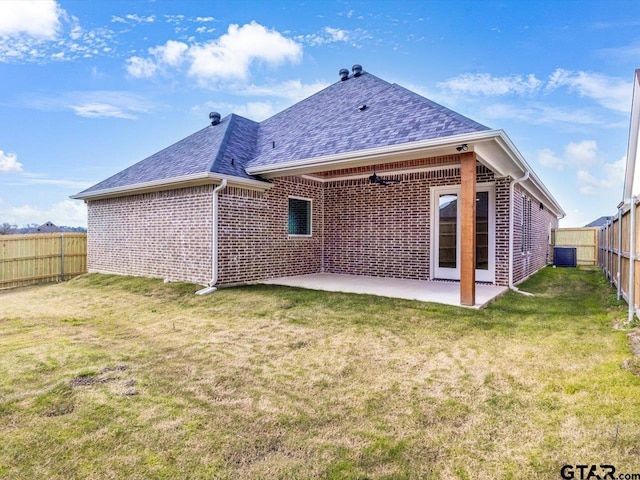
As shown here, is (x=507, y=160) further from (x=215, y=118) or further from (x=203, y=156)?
(x=215, y=118)

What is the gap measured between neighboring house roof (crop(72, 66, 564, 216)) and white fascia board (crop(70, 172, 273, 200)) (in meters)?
0.02

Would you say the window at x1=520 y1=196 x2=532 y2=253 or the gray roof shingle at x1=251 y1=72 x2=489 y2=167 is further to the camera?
the window at x1=520 y1=196 x2=532 y2=253

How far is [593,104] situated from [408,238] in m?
6.83

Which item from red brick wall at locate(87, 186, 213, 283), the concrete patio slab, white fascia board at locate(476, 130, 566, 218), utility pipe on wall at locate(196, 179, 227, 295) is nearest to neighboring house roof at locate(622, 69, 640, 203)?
white fascia board at locate(476, 130, 566, 218)

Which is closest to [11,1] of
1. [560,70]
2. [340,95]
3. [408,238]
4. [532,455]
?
[340,95]

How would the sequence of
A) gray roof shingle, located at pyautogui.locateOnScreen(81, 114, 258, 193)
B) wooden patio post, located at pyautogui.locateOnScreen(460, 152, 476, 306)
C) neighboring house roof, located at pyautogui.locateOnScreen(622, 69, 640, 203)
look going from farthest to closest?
gray roof shingle, located at pyautogui.locateOnScreen(81, 114, 258, 193) < neighboring house roof, located at pyautogui.locateOnScreen(622, 69, 640, 203) < wooden patio post, located at pyautogui.locateOnScreen(460, 152, 476, 306)

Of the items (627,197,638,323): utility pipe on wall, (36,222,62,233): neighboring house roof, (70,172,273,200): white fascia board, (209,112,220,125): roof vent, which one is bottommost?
(627,197,638,323): utility pipe on wall

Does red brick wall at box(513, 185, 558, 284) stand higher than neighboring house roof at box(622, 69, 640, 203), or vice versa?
neighboring house roof at box(622, 69, 640, 203)

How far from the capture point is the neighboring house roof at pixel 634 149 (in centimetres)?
681

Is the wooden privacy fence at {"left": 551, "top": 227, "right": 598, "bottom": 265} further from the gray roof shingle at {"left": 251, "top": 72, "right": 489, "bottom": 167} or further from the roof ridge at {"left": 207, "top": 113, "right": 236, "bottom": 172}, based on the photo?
the roof ridge at {"left": 207, "top": 113, "right": 236, "bottom": 172}

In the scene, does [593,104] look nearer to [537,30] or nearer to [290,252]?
[537,30]

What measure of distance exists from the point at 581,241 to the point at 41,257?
2423cm

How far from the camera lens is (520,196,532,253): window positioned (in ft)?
35.1

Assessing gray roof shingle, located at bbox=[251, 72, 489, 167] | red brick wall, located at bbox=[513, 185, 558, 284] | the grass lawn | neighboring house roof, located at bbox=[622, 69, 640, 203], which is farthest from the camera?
red brick wall, located at bbox=[513, 185, 558, 284]
